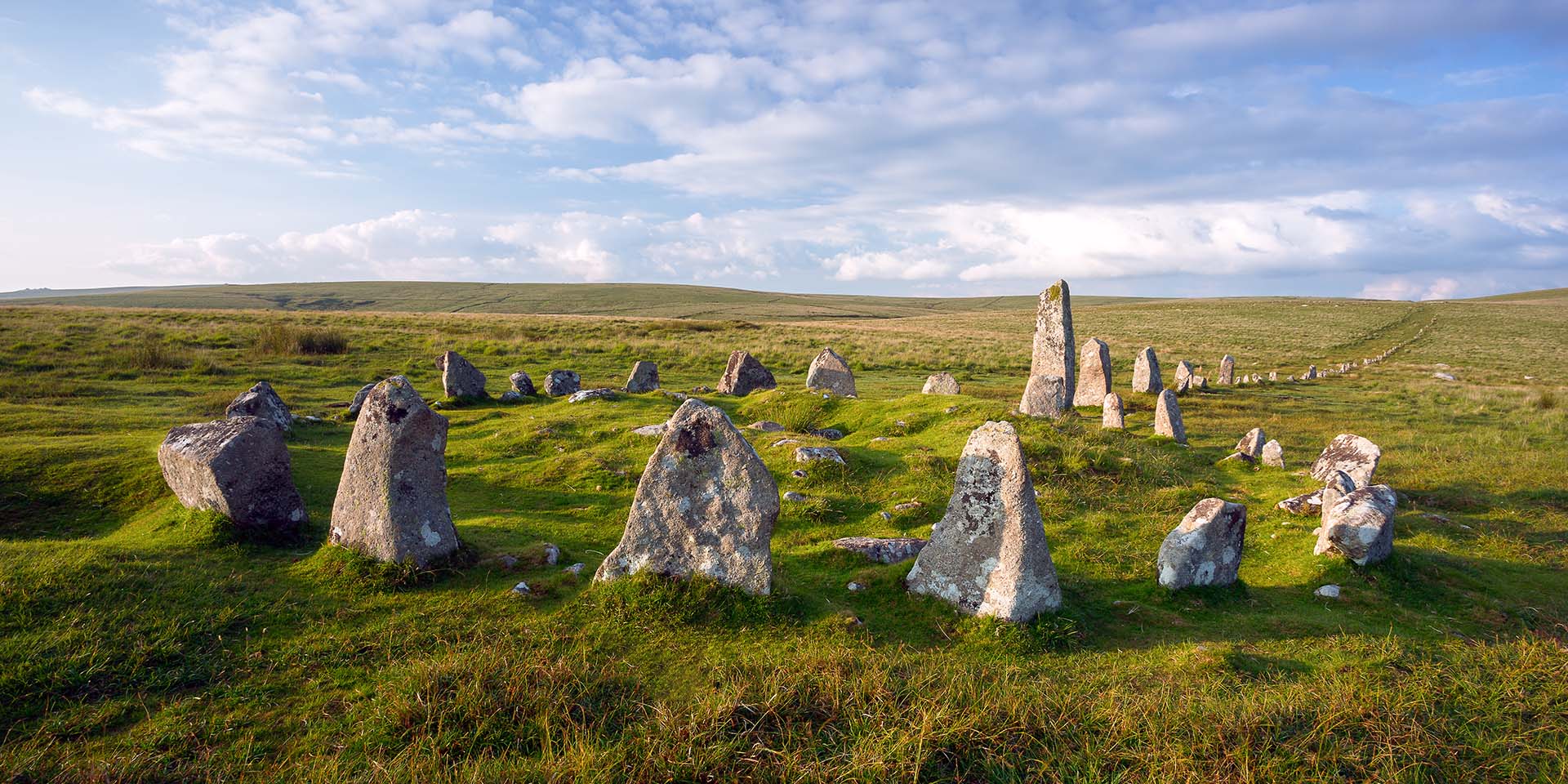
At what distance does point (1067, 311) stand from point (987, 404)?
5.10 meters

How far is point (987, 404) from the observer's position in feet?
61.1

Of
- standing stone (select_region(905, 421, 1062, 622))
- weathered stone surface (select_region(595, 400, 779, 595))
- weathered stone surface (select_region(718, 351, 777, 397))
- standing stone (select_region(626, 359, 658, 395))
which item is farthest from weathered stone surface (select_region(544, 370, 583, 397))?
standing stone (select_region(905, 421, 1062, 622))

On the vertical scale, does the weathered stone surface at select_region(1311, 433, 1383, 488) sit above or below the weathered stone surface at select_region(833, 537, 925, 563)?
above

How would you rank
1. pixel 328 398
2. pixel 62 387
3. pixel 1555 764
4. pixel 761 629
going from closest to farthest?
pixel 1555 764, pixel 761 629, pixel 62 387, pixel 328 398

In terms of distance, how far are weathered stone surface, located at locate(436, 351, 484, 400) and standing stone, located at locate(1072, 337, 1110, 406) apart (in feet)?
57.7

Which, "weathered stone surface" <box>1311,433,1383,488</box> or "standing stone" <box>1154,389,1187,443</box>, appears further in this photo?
"standing stone" <box>1154,389,1187,443</box>

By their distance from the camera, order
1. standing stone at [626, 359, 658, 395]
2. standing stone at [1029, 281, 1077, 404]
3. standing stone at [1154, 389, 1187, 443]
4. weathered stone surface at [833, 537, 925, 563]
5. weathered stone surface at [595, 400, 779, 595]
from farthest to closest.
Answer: standing stone at [626, 359, 658, 395] → standing stone at [1029, 281, 1077, 404] → standing stone at [1154, 389, 1187, 443] → weathered stone surface at [833, 537, 925, 563] → weathered stone surface at [595, 400, 779, 595]

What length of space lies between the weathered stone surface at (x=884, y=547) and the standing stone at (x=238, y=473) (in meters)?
7.22

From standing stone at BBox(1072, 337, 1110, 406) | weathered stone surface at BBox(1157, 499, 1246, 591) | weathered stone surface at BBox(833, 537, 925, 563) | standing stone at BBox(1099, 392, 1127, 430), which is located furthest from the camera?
standing stone at BBox(1072, 337, 1110, 406)

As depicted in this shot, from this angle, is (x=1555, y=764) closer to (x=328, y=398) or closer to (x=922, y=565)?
(x=922, y=565)

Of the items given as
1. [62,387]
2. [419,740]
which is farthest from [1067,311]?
[62,387]

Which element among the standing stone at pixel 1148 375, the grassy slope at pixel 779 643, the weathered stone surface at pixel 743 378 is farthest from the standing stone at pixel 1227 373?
the weathered stone surface at pixel 743 378

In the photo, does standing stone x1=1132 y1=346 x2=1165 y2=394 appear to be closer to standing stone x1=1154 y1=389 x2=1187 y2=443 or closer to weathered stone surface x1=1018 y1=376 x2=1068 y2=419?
weathered stone surface x1=1018 y1=376 x2=1068 y2=419

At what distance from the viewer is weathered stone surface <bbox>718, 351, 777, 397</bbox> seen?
2278 cm
